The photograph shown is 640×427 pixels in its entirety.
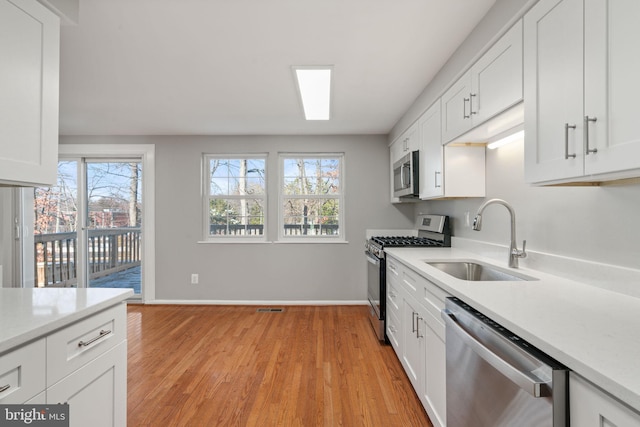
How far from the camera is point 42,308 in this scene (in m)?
1.13

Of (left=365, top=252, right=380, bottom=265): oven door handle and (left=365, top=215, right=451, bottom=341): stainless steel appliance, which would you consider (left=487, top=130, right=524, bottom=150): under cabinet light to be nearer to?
(left=365, top=215, right=451, bottom=341): stainless steel appliance

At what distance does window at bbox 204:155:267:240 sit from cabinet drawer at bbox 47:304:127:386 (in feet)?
9.86

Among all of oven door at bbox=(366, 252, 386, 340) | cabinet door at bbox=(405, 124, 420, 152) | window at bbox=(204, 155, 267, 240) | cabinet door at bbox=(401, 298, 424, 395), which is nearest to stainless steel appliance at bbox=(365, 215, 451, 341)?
oven door at bbox=(366, 252, 386, 340)

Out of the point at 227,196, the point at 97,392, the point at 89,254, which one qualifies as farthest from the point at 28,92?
the point at 89,254

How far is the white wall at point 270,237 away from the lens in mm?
4289

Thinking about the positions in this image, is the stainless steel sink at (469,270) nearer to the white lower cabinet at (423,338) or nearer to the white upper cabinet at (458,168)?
the white lower cabinet at (423,338)

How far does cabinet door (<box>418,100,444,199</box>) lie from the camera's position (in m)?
2.44

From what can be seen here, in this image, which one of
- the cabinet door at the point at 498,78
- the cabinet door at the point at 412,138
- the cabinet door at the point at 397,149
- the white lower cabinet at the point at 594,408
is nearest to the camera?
the white lower cabinet at the point at 594,408

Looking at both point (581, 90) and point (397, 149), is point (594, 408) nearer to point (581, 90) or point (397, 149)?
point (581, 90)

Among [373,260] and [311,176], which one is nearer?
[373,260]

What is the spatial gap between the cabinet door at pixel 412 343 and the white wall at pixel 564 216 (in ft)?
2.65

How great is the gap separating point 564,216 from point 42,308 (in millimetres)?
2361

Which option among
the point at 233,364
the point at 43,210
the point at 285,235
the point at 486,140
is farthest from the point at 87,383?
the point at 43,210

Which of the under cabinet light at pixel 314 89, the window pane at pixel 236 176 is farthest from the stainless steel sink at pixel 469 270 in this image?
the window pane at pixel 236 176
